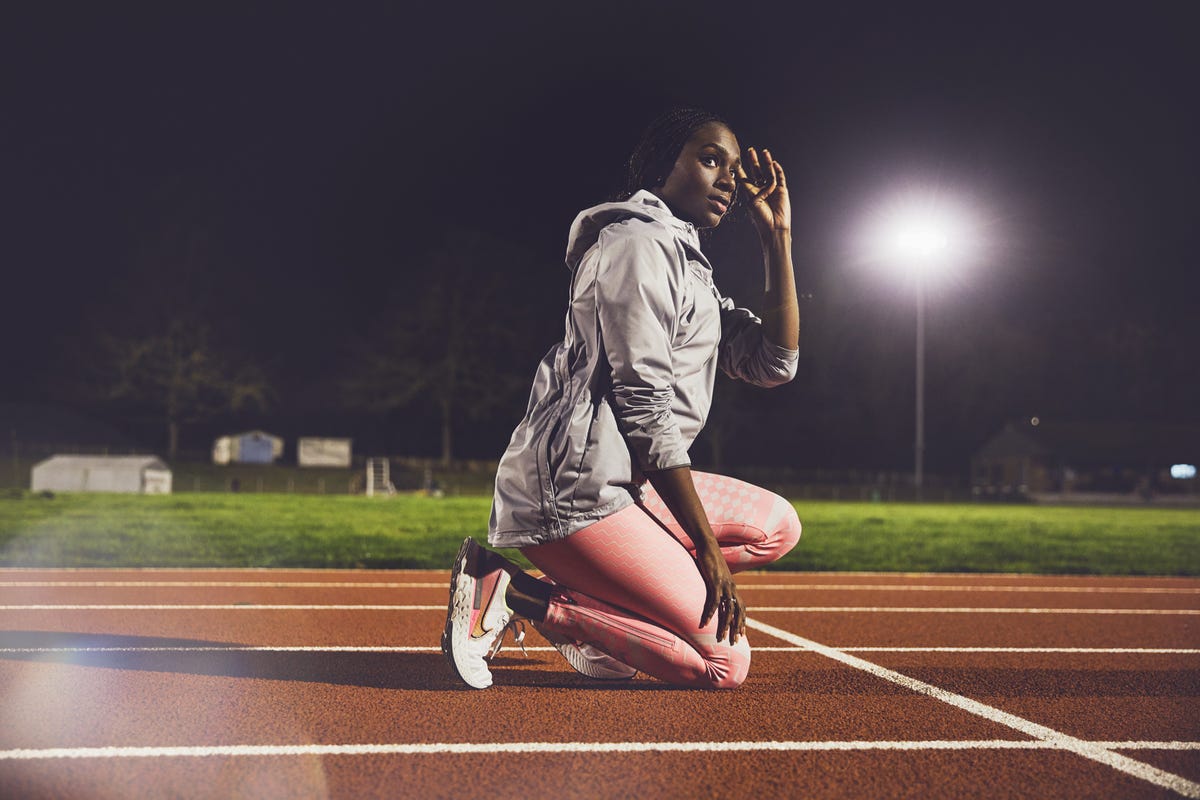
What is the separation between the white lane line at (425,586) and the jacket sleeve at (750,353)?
466 cm

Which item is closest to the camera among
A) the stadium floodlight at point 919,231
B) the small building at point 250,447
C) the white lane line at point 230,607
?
the white lane line at point 230,607

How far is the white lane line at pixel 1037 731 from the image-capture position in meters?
2.99

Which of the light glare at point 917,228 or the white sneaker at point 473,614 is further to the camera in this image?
the light glare at point 917,228

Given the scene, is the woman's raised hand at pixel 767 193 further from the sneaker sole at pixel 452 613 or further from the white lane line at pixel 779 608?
the white lane line at pixel 779 608

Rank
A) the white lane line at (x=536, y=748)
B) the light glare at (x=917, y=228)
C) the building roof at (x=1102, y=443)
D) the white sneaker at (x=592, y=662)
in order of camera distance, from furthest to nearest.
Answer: the building roof at (x=1102, y=443) → the light glare at (x=917, y=228) → the white sneaker at (x=592, y=662) → the white lane line at (x=536, y=748)

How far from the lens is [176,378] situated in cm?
6162

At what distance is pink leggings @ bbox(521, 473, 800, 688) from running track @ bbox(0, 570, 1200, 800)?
152mm

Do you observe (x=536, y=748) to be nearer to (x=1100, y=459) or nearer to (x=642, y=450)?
(x=642, y=450)

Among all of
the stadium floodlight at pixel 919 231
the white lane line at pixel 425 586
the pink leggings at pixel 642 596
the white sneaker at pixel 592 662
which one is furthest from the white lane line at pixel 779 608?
the stadium floodlight at pixel 919 231

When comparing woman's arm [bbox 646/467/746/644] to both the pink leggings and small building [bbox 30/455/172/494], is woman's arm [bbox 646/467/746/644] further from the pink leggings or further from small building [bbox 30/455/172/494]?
small building [bbox 30/455/172/494]

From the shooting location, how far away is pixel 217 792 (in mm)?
2770

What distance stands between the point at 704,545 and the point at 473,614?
3.33ft

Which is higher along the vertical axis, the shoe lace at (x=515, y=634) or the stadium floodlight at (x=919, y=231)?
the stadium floodlight at (x=919, y=231)

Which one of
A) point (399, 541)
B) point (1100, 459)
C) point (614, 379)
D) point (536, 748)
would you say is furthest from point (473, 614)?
point (1100, 459)
